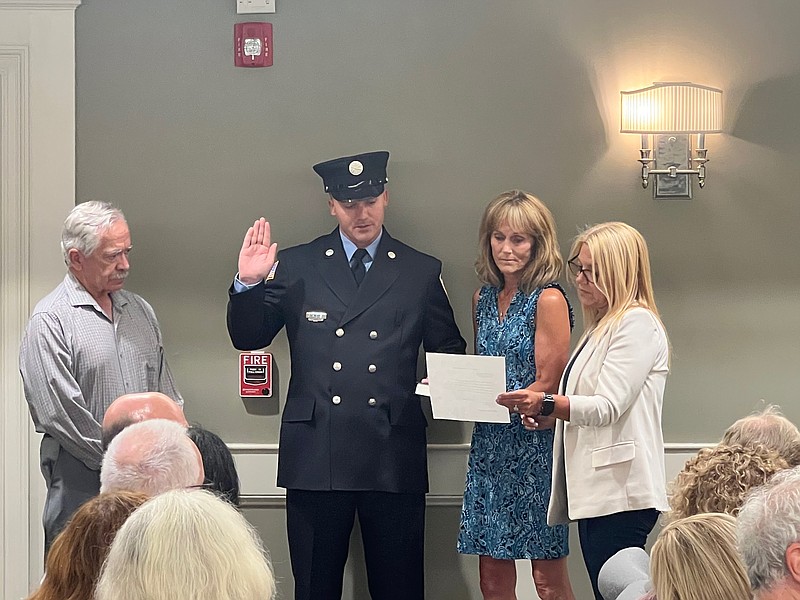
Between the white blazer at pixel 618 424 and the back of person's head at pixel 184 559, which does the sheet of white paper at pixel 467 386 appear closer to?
the white blazer at pixel 618 424

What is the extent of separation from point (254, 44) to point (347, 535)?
5.88ft

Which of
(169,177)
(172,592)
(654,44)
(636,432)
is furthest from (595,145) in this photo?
(172,592)

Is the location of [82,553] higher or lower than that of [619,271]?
Result: lower

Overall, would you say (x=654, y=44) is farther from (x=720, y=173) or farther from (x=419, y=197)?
(x=419, y=197)

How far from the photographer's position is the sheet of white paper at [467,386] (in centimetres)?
340

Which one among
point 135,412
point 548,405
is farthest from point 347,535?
point 135,412

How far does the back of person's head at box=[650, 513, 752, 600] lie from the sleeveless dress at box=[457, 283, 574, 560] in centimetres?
178

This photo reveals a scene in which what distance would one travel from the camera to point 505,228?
3594mm

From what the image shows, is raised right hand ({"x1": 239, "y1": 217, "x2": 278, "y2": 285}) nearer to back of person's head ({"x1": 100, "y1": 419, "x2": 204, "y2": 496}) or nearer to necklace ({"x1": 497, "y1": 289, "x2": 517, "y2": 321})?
necklace ({"x1": 497, "y1": 289, "x2": 517, "y2": 321})

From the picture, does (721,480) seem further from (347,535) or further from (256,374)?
(256,374)

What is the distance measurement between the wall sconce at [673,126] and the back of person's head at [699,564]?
239cm

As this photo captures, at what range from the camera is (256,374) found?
13.1 ft

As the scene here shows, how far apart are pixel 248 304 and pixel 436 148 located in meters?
0.94

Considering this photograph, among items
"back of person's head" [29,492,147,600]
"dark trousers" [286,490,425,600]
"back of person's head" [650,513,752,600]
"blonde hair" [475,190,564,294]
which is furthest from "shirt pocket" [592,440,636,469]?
"back of person's head" [29,492,147,600]
